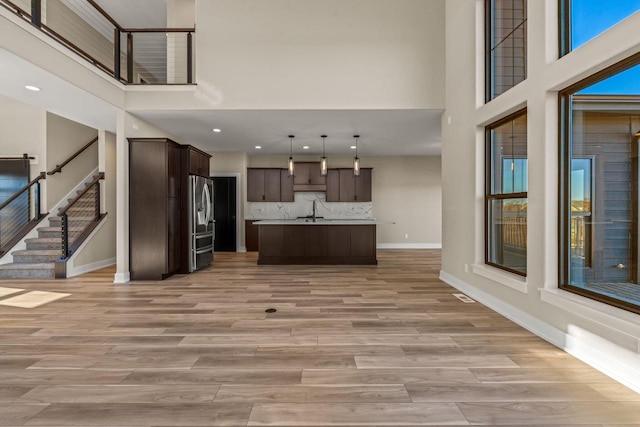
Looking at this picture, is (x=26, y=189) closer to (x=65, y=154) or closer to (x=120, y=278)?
(x=65, y=154)

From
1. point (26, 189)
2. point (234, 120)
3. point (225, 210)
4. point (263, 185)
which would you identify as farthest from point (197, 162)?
point (26, 189)

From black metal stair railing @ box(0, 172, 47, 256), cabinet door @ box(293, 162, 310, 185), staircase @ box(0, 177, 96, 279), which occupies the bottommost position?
staircase @ box(0, 177, 96, 279)

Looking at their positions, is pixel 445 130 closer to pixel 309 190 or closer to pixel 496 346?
pixel 496 346

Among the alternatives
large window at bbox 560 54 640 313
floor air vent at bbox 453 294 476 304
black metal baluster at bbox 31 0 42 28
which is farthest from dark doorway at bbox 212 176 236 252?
large window at bbox 560 54 640 313

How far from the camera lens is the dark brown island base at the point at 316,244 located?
6438 millimetres

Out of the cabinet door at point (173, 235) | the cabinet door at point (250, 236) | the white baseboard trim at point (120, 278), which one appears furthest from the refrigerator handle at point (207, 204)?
the cabinet door at point (250, 236)

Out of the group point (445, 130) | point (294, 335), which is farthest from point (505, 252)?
point (294, 335)

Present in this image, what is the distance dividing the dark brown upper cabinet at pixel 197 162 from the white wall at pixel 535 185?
415cm

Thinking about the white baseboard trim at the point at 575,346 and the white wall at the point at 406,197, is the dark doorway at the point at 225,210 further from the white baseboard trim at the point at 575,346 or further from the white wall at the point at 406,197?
the white baseboard trim at the point at 575,346

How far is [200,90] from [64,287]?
3.47 meters

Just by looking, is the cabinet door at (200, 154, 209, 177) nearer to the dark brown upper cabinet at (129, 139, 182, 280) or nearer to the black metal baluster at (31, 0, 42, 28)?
the dark brown upper cabinet at (129, 139, 182, 280)

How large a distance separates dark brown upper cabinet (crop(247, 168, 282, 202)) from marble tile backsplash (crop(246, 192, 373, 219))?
0.29m

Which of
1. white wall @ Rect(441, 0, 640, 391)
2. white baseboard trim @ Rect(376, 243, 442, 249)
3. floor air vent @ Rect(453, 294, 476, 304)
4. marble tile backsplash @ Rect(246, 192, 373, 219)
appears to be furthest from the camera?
white baseboard trim @ Rect(376, 243, 442, 249)

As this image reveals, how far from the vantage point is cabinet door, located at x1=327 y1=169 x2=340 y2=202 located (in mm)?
8656
